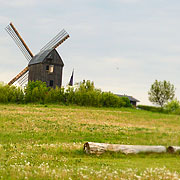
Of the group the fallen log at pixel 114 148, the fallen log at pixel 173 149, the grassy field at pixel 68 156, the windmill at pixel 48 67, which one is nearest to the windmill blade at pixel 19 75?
the windmill at pixel 48 67

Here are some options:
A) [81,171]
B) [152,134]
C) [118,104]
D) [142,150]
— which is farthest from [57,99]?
[81,171]

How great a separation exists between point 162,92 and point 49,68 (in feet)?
174

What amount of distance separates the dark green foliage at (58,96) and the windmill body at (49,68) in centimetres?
299

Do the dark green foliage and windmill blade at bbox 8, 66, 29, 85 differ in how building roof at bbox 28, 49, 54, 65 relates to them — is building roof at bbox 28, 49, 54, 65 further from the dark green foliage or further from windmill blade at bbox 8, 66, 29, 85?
the dark green foliage

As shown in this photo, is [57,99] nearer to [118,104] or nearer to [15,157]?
[118,104]

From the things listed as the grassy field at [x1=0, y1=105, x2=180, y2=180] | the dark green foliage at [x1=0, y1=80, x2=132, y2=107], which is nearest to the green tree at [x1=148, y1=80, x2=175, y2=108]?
A: the dark green foliage at [x1=0, y1=80, x2=132, y2=107]

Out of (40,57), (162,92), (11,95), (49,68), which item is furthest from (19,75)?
(162,92)

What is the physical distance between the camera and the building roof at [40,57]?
7331 centimetres

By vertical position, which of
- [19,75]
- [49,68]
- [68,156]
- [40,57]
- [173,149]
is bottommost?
[68,156]

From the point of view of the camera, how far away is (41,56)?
7519cm

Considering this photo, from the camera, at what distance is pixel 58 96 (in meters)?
64.2

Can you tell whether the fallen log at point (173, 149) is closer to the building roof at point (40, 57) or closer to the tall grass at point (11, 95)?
the tall grass at point (11, 95)

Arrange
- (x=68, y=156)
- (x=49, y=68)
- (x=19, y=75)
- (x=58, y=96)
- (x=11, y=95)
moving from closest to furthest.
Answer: (x=68, y=156) → (x=11, y=95) → (x=58, y=96) → (x=49, y=68) → (x=19, y=75)

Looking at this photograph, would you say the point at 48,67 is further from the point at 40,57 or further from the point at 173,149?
the point at 173,149
